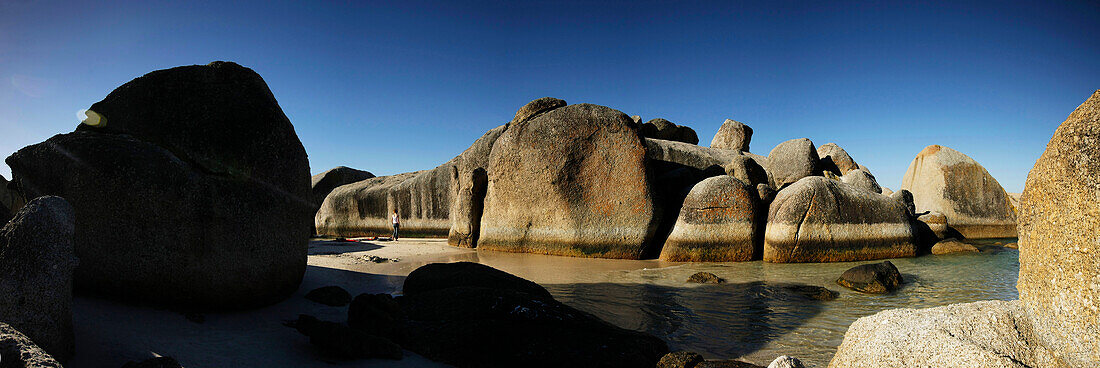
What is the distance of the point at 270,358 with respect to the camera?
9.54 feet

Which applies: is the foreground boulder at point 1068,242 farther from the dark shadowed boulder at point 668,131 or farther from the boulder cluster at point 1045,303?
the dark shadowed boulder at point 668,131

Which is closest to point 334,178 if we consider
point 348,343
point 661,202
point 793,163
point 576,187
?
point 576,187

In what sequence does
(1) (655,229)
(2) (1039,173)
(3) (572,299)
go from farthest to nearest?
(1) (655,229)
(3) (572,299)
(2) (1039,173)

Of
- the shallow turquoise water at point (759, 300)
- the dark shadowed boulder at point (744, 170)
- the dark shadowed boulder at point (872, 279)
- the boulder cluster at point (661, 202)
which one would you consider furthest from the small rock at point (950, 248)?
the dark shadowed boulder at point (872, 279)

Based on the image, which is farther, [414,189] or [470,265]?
[414,189]

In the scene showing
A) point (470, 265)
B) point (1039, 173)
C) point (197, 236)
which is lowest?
point (470, 265)

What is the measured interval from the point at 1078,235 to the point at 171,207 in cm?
460

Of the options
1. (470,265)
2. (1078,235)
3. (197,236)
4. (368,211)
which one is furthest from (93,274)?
(368,211)

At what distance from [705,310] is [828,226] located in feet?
15.2

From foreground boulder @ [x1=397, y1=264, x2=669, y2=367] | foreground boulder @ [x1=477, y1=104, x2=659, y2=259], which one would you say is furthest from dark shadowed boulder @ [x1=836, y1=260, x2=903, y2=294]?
foreground boulder @ [x1=397, y1=264, x2=669, y2=367]

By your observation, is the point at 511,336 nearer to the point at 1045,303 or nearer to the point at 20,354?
the point at 20,354

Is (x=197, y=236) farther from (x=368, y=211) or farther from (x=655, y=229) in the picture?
(x=368, y=211)

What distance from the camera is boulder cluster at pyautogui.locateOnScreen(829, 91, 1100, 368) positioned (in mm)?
1699

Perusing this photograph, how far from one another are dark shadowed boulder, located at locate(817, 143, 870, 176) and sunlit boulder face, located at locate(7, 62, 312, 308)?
57.2 feet
